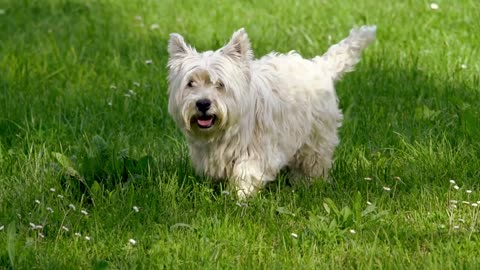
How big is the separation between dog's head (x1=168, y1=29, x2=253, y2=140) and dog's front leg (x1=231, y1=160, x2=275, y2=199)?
9.7 inches

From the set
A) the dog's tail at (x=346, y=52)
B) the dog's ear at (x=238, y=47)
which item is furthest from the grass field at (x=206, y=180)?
the dog's ear at (x=238, y=47)

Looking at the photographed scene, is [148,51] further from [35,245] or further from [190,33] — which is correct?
[35,245]

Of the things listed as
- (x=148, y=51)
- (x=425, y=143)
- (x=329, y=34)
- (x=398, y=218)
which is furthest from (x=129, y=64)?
(x=398, y=218)

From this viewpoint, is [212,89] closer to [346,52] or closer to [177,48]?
[177,48]

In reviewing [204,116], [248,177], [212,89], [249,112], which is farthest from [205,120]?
[248,177]

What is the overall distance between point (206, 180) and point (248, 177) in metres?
0.27

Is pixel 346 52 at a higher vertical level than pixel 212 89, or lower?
lower

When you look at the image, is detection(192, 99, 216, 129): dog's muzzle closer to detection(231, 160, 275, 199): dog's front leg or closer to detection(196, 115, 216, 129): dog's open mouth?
detection(196, 115, 216, 129): dog's open mouth

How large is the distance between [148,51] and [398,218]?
4.63 meters

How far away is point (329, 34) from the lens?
10367 millimetres

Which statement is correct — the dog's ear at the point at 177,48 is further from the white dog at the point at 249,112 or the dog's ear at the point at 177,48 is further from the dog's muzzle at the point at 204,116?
the dog's muzzle at the point at 204,116

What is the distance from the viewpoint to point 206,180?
639cm

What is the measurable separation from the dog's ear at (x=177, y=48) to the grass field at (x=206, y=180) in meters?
0.69

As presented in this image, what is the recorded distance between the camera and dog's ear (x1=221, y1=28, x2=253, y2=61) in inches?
245
